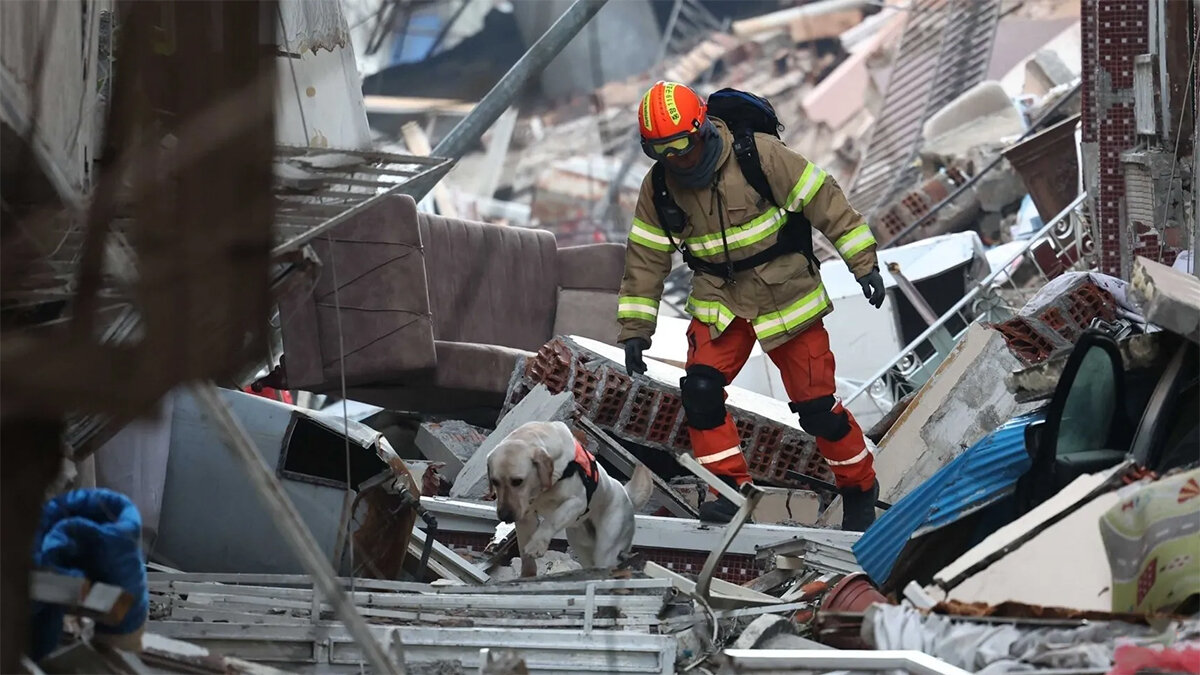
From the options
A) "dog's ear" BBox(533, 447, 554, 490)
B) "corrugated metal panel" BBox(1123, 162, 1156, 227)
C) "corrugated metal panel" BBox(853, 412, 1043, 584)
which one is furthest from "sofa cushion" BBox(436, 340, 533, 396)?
"corrugated metal panel" BBox(853, 412, 1043, 584)

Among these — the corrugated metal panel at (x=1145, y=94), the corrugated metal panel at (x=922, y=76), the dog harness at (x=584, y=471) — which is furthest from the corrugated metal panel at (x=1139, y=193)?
the corrugated metal panel at (x=922, y=76)

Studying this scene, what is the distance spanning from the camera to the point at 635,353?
711 centimetres

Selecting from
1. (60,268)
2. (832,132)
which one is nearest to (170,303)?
(60,268)

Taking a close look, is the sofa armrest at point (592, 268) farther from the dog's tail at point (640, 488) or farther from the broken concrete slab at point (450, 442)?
the dog's tail at point (640, 488)

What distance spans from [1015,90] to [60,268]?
64.0 feet

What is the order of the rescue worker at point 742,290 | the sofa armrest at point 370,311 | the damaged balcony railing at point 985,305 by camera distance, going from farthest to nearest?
1. the damaged balcony railing at point 985,305
2. the sofa armrest at point 370,311
3. the rescue worker at point 742,290

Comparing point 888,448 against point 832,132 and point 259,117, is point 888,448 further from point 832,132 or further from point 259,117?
point 832,132

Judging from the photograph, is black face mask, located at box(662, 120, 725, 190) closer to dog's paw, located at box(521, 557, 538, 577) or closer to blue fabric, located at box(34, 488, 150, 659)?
dog's paw, located at box(521, 557, 538, 577)

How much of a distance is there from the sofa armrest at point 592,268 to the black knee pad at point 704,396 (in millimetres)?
4559

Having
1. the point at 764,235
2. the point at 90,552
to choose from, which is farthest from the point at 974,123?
the point at 90,552

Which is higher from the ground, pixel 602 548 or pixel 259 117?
pixel 259 117

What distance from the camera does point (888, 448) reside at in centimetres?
804

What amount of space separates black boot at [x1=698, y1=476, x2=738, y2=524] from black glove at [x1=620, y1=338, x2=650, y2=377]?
1.82 feet

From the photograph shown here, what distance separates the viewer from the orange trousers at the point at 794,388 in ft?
22.8
